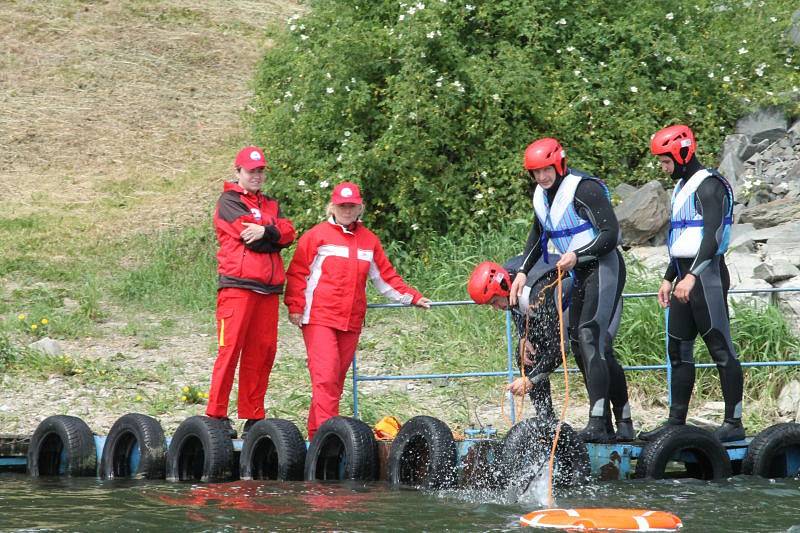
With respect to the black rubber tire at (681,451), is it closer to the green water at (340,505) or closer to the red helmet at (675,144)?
the green water at (340,505)

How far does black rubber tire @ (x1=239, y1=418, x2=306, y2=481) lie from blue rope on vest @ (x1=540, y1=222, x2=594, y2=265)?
208 cm

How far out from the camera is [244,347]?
360 inches

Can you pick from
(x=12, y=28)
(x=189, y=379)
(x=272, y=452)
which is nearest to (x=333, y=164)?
(x=189, y=379)

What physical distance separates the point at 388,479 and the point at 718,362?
7.64 feet

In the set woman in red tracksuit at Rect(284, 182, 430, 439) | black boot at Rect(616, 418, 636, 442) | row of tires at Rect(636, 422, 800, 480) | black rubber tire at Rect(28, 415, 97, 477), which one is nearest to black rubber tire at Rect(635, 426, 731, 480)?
row of tires at Rect(636, 422, 800, 480)

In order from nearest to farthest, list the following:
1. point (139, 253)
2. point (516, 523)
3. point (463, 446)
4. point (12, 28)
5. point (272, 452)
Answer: point (516, 523) → point (463, 446) → point (272, 452) → point (139, 253) → point (12, 28)

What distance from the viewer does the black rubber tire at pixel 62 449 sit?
915 cm

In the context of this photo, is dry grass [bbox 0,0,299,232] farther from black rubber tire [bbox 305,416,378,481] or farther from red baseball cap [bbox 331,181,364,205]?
black rubber tire [bbox 305,416,378,481]

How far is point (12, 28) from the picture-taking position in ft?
80.9

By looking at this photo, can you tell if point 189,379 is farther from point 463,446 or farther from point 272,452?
point 463,446

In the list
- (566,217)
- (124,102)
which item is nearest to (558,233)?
(566,217)

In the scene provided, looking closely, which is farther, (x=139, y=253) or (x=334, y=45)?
(x=139, y=253)

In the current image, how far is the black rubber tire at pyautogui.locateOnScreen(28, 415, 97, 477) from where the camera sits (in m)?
9.15

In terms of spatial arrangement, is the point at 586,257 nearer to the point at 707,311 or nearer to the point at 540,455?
the point at 707,311
